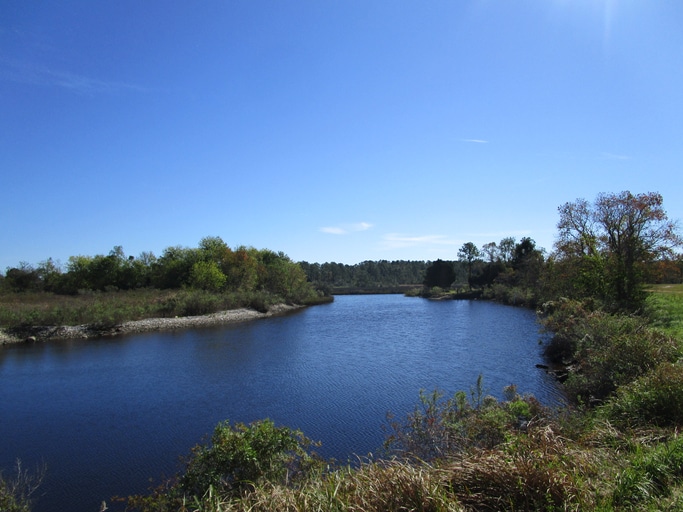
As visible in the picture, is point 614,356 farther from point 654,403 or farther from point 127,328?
point 127,328

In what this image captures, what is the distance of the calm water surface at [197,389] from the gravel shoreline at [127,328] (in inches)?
115

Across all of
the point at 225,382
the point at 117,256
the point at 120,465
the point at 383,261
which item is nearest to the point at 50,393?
the point at 225,382

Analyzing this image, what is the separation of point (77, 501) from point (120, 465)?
1.84 m

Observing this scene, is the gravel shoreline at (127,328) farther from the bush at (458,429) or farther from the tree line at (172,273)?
the bush at (458,429)

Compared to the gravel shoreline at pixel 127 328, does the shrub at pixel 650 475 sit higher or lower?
higher

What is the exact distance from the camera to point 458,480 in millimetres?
4871

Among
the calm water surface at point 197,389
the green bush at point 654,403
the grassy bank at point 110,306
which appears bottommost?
the calm water surface at point 197,389

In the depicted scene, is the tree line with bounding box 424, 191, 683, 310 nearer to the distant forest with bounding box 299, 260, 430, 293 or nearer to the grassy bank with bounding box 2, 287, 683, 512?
the grassy bank with bounding box 2, 287, 683, 512

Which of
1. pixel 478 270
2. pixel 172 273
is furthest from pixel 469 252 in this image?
pixel 172 273

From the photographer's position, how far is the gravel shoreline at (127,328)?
35.4 meters

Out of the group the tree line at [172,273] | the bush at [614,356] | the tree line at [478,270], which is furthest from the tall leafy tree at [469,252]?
the bush at [614,356]

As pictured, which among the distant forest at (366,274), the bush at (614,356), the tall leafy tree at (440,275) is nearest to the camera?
the bush at (614,356)

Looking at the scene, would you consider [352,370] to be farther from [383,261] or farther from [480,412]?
[383,261]

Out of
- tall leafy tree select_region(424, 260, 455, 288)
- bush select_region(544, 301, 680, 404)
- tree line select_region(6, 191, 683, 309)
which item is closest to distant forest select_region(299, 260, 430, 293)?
tree line select_region(6, 191, 683, 309)
